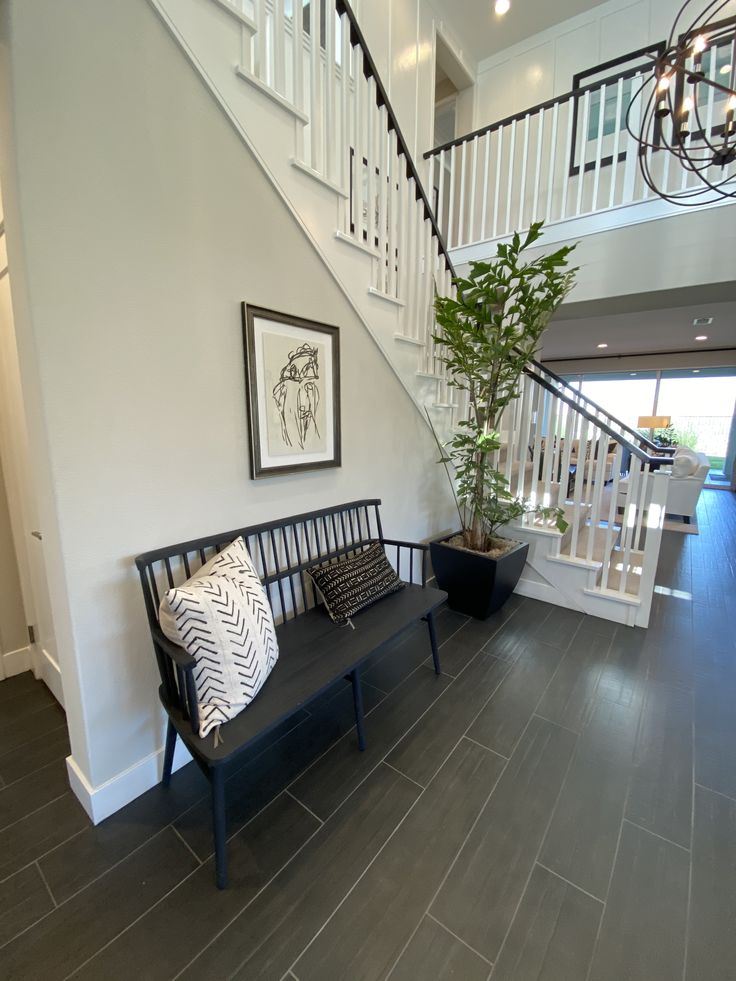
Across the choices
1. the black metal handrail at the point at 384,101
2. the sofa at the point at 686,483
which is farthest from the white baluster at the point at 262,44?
the sofa at the point at 686,483

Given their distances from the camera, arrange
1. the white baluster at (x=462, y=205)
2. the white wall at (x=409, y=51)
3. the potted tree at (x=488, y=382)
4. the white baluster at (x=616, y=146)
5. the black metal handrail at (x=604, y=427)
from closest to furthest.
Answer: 1. the potted tree at (x=488, y=382)
2. the black metal handrail at (x=604, y=427)
3. the white baluster at (x=616, y=146)
4. the white wall at (x=409, y=51)
5. the white baluster at (x=462, y=205)

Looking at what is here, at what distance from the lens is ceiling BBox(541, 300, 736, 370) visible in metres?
4.97

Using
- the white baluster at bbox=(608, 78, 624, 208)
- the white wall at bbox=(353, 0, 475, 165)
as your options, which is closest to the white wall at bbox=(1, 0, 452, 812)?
the white baluster at bbox=(608, 78, 624, 208)

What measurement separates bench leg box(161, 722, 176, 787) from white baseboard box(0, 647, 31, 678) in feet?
3.90

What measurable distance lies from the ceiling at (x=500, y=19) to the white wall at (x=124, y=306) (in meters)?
4.24

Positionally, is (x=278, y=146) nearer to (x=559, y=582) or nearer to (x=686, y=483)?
(x=559, y=582)

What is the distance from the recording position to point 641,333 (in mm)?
6250

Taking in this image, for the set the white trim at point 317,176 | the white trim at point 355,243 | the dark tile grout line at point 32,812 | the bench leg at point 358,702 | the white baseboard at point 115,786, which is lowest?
the dark tile grout line at point 32,812

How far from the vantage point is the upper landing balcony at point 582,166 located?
278 cm

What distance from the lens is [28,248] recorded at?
1065 millimetres

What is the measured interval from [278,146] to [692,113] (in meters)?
3.68

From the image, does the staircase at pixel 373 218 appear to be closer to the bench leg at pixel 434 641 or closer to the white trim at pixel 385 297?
the white trim at pixel 385 297

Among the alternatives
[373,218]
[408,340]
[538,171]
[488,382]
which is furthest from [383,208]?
[538,171]

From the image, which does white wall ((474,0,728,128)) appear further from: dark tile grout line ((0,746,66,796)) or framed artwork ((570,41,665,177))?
dark tile grout line ((0,746,66,796))
